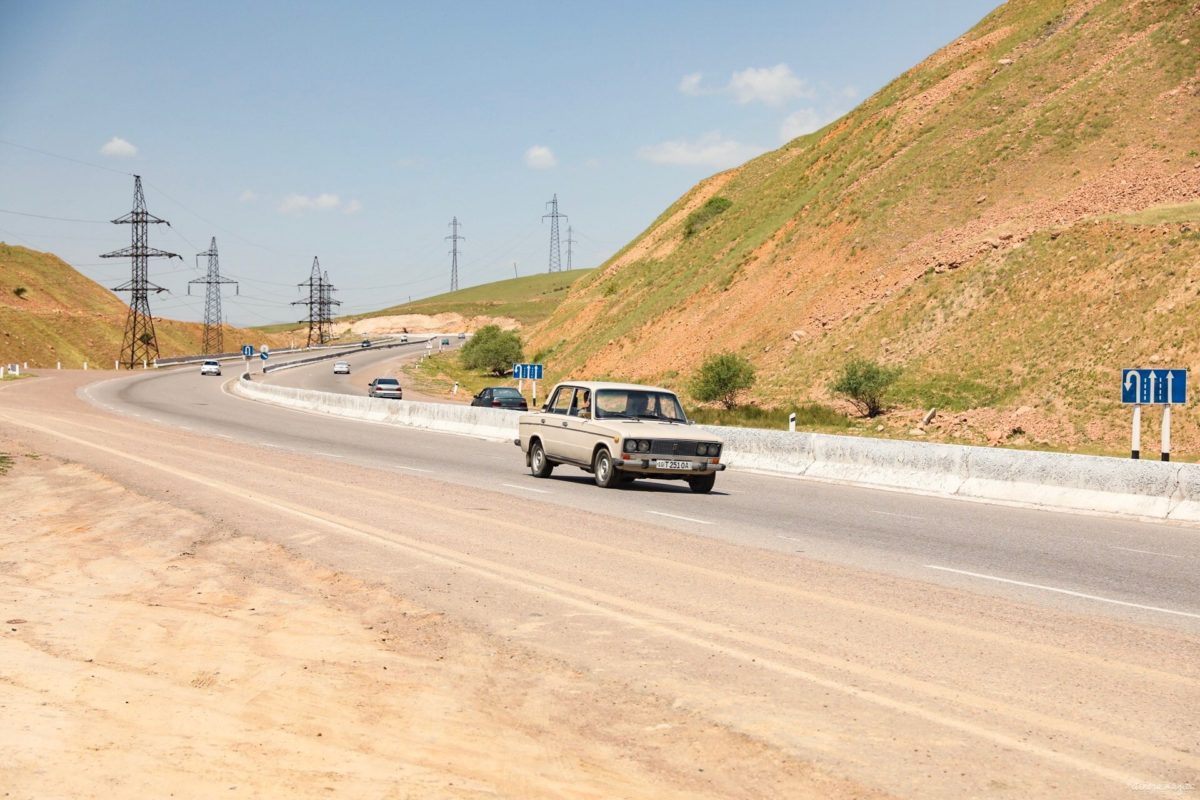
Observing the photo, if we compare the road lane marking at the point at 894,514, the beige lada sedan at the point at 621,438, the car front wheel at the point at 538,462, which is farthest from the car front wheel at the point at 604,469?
the road lane marking at the point at 894,514

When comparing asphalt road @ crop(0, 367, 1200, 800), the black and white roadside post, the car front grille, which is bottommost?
asphalt road @ crop(0, 367, 1200, 800)

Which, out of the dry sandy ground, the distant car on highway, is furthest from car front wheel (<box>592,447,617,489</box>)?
the distant car on highway

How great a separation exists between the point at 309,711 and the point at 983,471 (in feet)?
52.2

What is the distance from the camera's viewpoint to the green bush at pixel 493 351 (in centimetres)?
9419

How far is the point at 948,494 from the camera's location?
2034cm

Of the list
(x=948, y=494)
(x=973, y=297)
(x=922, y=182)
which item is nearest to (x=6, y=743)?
(x=948, y=494)

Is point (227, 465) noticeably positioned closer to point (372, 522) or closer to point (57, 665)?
point (372, 522)

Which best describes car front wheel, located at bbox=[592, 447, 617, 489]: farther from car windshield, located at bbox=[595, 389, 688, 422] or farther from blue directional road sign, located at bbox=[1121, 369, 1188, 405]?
blue directional road sign, located at bbox=[1121, 369, 1188, 405]

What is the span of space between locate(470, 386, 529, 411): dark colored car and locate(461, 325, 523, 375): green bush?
48.5 meters

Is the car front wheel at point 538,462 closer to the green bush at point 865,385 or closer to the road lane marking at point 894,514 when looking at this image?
the road lane marking at point 894,514

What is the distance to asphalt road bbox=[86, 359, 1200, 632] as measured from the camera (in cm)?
1055

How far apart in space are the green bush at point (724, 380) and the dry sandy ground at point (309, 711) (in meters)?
37.6

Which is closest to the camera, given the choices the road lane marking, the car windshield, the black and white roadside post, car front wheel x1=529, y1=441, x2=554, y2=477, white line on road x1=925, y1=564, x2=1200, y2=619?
white line on road x1=925, y1=564, x2=1200, y2=619

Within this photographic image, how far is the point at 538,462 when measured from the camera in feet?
70.8
